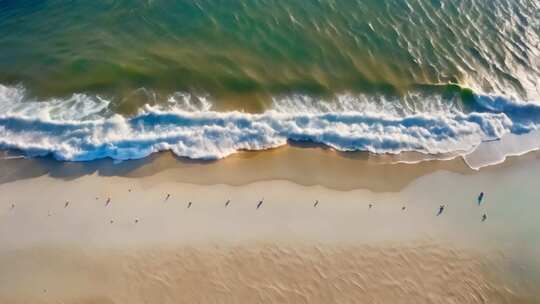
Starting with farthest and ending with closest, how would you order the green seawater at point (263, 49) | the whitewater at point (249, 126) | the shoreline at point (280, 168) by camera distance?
the green seawater at point (263, 49) → the whitewater at point (249, 126) → the shoreline at point (280, 168)

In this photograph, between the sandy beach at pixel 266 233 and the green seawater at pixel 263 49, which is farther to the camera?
the green seawater at pixel 263 49

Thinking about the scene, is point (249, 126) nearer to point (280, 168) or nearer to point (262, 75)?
point (280, 168)

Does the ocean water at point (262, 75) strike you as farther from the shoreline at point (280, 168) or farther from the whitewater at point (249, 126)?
the shoreline at point (280, 168)

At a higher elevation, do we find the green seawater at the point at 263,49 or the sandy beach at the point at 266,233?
the green seawater at the point at 263,49

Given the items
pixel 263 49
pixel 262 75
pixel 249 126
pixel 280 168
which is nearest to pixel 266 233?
pixel 280 168

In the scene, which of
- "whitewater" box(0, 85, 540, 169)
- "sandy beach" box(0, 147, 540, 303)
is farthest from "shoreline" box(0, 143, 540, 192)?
"whitewater" box(0, 85, 540, 169)

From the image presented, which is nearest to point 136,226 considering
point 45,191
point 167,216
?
point 167,216

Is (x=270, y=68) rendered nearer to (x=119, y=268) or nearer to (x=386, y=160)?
(x=386, y=160)

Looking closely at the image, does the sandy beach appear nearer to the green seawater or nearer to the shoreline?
the shoreline

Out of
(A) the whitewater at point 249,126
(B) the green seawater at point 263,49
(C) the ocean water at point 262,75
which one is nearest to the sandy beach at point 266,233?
(A) the whitewater at point 249,126
